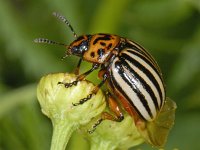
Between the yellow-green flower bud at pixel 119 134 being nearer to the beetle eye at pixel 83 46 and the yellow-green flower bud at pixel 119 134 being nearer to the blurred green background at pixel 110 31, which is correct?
the beetle eye at pixel 83 46

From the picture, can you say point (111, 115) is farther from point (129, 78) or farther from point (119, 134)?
point (129, 78)

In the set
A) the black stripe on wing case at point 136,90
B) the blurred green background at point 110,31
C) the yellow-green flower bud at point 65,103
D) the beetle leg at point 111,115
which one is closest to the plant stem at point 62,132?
the yellow-green flower bud at point 65,103

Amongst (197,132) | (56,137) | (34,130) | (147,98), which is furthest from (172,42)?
(56,137)

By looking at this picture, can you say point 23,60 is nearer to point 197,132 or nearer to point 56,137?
point 197,132

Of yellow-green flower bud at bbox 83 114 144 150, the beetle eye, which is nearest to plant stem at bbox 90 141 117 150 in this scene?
yellow-green flower bud at bbox 83 114 144 150

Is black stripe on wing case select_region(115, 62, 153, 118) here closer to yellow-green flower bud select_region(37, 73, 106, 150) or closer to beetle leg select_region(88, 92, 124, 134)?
beetle leg select_region(88, 92, 124, 134)

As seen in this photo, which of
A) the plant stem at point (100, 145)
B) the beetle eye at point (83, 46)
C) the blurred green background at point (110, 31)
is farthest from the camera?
the blurred green background at point (110, 31)
